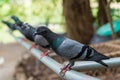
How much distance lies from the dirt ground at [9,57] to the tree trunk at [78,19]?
1.89 meters

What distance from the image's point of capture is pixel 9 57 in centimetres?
880

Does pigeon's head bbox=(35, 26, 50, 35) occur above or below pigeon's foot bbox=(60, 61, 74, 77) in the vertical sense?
above

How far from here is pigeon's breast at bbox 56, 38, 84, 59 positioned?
1.86 metres

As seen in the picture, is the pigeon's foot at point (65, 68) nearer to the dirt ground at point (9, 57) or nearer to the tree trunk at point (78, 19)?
the tree trunk at point (78, 19)

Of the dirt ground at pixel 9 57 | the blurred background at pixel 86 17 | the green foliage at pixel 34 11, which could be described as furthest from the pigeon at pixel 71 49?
the green foliage at pixel 34 11

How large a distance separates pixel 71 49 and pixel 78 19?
2991mm

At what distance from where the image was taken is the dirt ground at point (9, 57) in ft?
22.5

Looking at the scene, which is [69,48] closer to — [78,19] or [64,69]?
[64,69]

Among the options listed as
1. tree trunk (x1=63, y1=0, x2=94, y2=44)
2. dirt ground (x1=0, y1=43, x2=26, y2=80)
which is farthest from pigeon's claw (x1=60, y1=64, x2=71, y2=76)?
dirt ground (x1=0, y1=43, x2=26, y2=80)

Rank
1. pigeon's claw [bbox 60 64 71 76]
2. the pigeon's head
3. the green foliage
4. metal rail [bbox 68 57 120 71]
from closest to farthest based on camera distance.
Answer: metal rail [bbox 68 57 120 71] → pigeon's claw [bbox 60 64 71 76] → the pigeon's head → the green foliage

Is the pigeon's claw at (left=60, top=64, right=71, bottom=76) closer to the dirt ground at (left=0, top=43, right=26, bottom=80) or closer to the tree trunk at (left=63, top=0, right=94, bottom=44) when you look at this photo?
the tree trunk at (left=63, top=0, right=94, bottom=44)

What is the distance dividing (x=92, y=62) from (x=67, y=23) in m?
3.05

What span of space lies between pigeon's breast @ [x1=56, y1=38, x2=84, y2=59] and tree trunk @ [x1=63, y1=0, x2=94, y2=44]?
277 centimetres

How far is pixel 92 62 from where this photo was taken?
5.81ft
